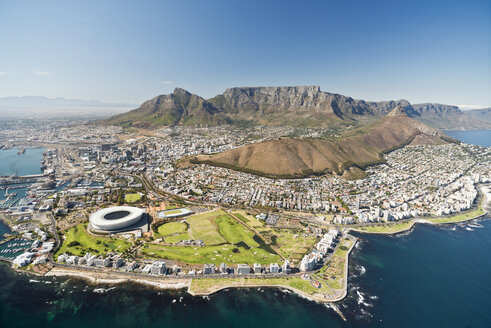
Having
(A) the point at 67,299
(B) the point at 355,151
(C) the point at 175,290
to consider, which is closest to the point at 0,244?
(A) the point at 67,299

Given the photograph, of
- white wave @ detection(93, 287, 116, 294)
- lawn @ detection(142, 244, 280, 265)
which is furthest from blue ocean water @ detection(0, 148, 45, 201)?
lawn @ detection(142, 244, 280, 265)

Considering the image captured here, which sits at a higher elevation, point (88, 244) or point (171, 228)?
point (171, 228)

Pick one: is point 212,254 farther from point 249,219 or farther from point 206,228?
point 249,219

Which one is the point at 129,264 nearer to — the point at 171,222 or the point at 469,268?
the point at 171,222

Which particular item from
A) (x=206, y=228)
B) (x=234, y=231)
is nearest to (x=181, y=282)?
(x=206, y=228)

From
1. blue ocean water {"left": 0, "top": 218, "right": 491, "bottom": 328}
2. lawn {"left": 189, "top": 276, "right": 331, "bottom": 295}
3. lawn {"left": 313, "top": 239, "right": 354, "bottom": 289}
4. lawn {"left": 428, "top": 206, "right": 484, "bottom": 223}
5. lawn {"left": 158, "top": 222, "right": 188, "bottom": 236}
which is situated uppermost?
lawn {"left": 428, "top": 206, "right": 484, "bottom": 223}

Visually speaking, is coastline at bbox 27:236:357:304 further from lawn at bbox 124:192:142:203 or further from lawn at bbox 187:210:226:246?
lawn at bbox 124:192:142:203
